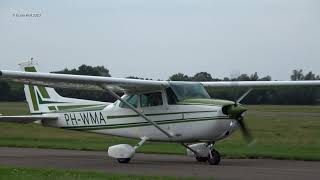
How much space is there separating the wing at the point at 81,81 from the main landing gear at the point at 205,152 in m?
2.15

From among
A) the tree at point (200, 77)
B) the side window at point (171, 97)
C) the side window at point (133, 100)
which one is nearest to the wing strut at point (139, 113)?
the side window at point (133, 100)

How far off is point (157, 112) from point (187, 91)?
3.87 ft

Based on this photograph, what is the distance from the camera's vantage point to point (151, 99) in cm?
1847

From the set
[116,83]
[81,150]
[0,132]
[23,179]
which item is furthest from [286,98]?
[23,179]

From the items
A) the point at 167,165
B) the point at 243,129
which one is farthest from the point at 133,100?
the point at 243,129

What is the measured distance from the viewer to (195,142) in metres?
18.1

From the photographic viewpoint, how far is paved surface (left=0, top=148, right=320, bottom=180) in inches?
543

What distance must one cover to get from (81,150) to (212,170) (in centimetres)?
903

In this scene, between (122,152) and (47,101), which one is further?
(47,101)

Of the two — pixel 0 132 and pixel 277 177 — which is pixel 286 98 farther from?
pixel 277 177

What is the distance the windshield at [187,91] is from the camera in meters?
17.8

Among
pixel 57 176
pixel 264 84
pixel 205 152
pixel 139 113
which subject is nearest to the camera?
pixel 57 176

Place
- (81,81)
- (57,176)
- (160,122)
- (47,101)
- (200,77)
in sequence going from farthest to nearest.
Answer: (200,77) < (47,101) < (160,122) < (81,81) < (57,176)

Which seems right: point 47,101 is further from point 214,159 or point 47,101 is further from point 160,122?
point 214,159
